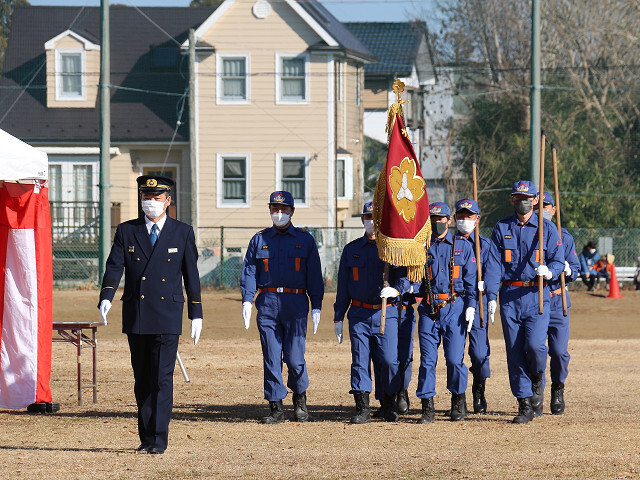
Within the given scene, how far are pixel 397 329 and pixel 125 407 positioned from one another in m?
3.17

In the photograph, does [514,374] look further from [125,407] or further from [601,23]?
[601,23]

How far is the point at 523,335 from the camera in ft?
38.2

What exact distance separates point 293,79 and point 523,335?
80.3ft

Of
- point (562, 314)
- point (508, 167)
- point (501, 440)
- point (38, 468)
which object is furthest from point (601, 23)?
point (38, 468)

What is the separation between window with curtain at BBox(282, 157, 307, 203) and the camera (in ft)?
116

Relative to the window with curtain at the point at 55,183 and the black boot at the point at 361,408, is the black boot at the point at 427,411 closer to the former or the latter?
the black boot at the point at 361,408

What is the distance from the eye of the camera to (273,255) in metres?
11.5

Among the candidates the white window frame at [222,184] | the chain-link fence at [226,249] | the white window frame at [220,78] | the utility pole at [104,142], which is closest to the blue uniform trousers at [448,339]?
the utility pole at [104,142]

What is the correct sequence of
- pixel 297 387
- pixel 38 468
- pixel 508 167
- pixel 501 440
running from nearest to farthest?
pixel 38 468, pixel 501 440, pixel 297 387, pixel 508 167

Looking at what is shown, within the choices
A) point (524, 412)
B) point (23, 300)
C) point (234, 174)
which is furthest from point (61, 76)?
point (524, 412)

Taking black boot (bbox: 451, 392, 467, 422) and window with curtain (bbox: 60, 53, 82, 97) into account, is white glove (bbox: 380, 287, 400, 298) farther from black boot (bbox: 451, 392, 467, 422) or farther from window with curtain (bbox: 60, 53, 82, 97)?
window with curtain (bbox: 60, 53, 82, 97)

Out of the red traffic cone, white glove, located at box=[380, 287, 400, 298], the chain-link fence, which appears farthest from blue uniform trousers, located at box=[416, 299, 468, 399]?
the chain-link fence

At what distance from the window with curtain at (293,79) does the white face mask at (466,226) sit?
76.9 feet

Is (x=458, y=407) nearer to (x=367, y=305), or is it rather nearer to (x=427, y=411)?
(x=427, y=411)
